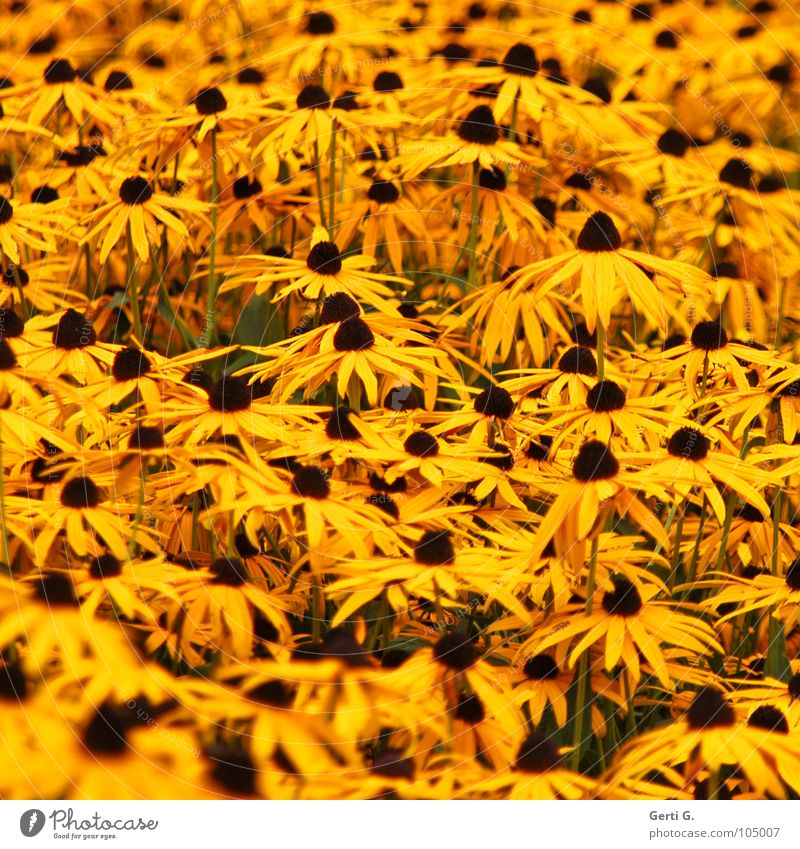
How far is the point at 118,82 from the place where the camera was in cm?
347

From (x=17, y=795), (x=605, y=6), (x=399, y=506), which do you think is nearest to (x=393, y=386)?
(x=399, y=506)

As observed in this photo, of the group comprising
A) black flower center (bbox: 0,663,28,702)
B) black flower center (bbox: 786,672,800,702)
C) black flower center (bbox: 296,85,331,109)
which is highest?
black flower center (bbox: 296,85,331,109)

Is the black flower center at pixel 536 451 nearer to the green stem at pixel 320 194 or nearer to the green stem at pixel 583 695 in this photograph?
the green stem at pixel 583 695

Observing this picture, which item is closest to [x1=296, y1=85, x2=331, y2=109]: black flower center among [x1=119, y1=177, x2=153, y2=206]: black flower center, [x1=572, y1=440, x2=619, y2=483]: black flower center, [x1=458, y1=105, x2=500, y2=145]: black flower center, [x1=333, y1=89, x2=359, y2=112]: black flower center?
[x1=333, y1=89, x2=359, y2=112]: black flower center

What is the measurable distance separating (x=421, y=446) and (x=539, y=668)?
18.0 inches

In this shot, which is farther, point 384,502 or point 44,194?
point 44,194

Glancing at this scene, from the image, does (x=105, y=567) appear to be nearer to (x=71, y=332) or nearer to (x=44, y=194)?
(x=71, y=332)

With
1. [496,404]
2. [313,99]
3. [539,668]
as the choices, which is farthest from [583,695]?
[313,99]

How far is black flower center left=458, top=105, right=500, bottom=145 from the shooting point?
293 cm

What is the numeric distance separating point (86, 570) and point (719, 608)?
1.32 meters

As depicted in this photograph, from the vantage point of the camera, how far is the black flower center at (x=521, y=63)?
10.4 feet

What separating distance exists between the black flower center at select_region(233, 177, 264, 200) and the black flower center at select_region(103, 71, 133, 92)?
1.98 feet

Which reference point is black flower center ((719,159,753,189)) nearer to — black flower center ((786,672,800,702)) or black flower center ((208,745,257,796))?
black flower center ((786,672,800,702))

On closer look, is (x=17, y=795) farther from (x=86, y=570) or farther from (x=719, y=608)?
(x=719, y=608)
